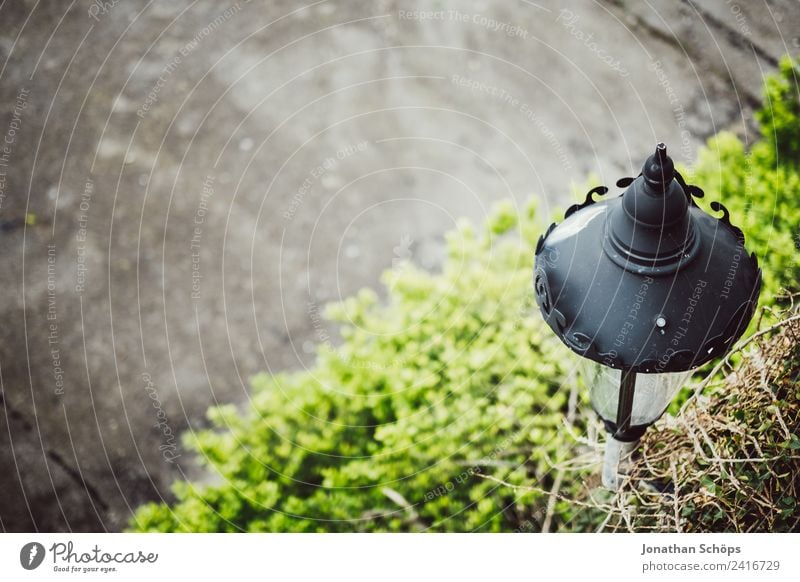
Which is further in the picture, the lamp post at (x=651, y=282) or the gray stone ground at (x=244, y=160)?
the gray stone ground at (x=244, y=160)

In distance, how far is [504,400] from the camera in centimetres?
238

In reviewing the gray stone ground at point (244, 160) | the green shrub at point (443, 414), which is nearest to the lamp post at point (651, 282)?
the green shrub at point (443, 414)

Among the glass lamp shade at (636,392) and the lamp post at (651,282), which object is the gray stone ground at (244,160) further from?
the lamp post at (651,282)

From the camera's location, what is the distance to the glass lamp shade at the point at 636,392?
146 centimetres

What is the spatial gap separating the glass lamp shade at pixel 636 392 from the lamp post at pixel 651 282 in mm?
233

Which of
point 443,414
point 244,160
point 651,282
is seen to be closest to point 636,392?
point 651,282

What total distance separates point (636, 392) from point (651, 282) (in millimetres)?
372

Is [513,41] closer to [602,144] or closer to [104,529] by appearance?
[602,144]

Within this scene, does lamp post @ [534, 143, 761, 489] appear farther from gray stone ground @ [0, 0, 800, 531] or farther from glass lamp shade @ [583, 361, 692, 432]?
gray stone ground @ [0, 0, 800, 531]

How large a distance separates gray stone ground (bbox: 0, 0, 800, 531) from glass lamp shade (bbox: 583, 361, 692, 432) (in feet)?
7.16
